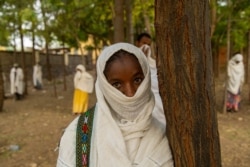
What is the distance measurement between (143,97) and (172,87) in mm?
134

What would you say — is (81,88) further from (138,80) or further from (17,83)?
(138,80)

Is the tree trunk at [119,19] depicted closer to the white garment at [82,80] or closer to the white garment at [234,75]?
the white garment at [82,80]

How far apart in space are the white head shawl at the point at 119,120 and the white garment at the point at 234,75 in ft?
28.5

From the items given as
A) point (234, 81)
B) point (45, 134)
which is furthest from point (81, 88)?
point (234, 81)

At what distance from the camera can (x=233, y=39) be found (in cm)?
1417

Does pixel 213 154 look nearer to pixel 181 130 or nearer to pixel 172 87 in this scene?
pixel 181 130

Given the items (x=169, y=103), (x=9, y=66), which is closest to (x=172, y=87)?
(x=169, y=103)

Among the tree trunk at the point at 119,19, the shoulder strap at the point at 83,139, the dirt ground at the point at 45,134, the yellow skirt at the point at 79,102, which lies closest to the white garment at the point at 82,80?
the yellow skirt at the point at 79,102

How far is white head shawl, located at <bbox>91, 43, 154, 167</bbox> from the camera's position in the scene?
135cm

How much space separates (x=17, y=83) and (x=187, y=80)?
14.2 meters

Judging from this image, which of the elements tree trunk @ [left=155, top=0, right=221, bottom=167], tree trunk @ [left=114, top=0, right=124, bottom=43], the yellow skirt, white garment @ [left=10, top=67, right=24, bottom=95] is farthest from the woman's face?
white garment @ [left=10, top=67, right=24, bottom=95]

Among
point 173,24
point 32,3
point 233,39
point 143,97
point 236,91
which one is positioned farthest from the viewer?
point 233,39

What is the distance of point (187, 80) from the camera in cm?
128

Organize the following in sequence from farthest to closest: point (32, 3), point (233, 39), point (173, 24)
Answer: point (233, 39) < point (32, 3) < point (173, 24)
